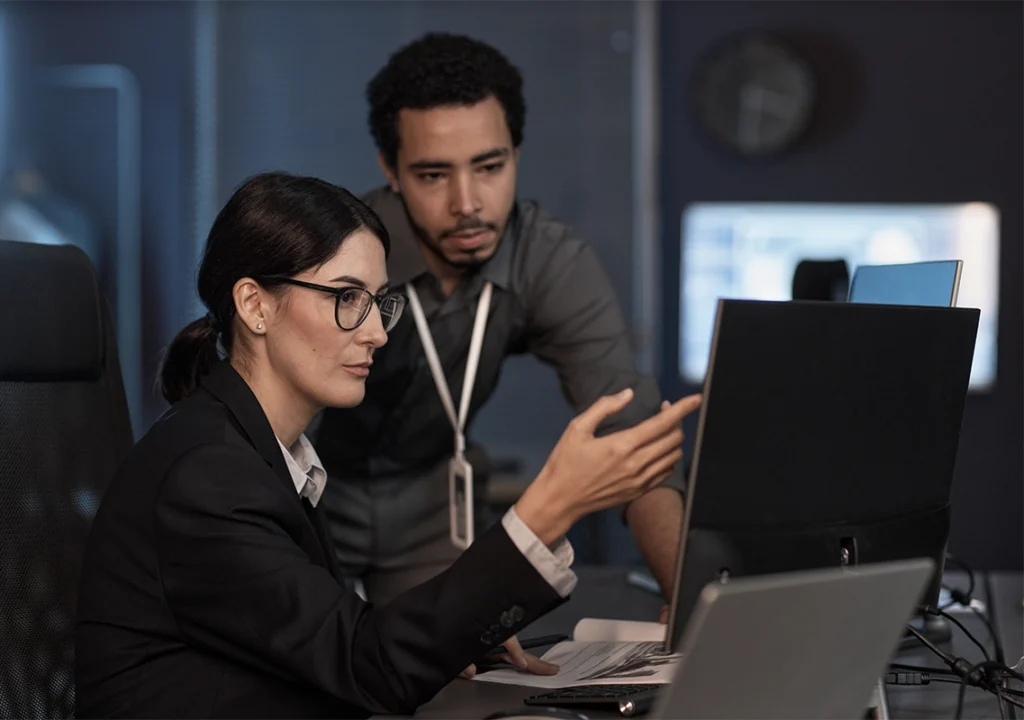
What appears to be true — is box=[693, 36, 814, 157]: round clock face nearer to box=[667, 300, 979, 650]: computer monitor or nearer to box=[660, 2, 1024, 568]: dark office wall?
box=[660, 2, 1024, 568]: dark office wall

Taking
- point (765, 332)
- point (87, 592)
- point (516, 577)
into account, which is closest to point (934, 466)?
point (765, 332)

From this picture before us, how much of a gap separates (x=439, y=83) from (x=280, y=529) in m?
1.01

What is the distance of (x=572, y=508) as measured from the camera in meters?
1.22

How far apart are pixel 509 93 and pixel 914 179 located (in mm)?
2852

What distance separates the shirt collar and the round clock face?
8.45ft

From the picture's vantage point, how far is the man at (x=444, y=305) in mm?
2066

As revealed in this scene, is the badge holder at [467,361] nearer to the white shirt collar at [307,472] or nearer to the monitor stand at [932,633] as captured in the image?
the white shirt collar at [307,472]

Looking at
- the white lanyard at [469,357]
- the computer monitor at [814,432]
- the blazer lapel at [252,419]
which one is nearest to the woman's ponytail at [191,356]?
the blazer lapel at [252,419]

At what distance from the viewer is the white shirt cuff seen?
1223 millimetres

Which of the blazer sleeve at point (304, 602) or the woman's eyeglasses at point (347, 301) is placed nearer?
the blazer sleeve at point (304, 602)

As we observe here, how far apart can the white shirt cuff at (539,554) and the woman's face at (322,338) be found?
365mm

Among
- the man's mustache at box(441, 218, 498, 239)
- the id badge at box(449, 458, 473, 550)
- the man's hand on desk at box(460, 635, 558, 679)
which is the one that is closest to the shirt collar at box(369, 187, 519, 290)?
the man's mustache at box(441, 218, 498, 239)

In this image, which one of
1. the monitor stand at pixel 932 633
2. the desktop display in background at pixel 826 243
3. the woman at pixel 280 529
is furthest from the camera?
the desktop display in background at pixel 826 243

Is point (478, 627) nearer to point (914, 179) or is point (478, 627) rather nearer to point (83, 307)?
point (83, 307)
